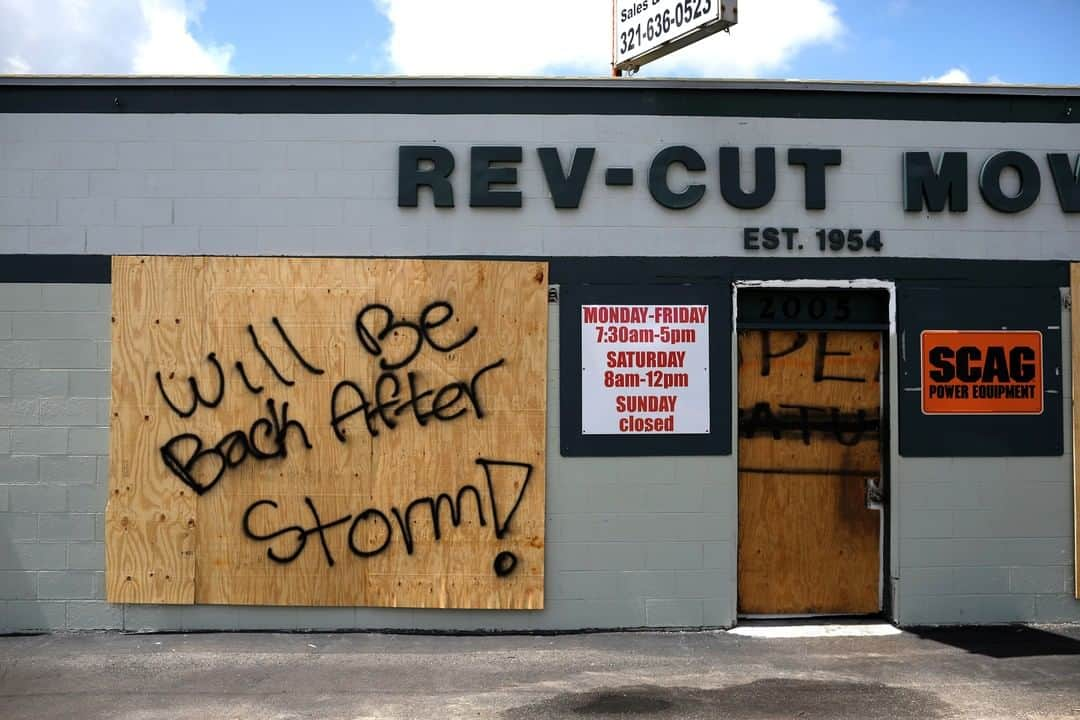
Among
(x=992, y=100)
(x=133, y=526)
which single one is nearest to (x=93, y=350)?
(x=133, y=526)

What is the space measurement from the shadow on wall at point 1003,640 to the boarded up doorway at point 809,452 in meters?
0.54

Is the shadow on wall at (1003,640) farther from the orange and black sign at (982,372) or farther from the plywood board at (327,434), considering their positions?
the plywood board at (327,434)

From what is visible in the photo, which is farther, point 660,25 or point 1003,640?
point 660,25

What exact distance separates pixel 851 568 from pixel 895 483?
30.0 inches

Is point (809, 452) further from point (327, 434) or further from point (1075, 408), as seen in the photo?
point (327, 434)

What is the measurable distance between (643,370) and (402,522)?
7.08ft

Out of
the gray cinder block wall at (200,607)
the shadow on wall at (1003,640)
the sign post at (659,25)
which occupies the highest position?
the sign post at (659,25)

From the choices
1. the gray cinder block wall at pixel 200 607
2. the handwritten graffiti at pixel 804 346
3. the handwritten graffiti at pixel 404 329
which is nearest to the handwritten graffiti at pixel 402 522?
the gray cinder block wall at pixel 200 607

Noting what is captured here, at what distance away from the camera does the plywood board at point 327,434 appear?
7.68 meters

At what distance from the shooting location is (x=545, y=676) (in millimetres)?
6660

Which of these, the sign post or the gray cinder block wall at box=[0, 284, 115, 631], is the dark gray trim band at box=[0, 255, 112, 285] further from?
the sign post

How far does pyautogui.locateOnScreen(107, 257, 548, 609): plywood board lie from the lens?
7.68 m

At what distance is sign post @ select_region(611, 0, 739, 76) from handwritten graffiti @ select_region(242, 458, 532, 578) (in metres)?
3.85

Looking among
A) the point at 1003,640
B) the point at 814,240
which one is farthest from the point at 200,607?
the point at 1003,640
